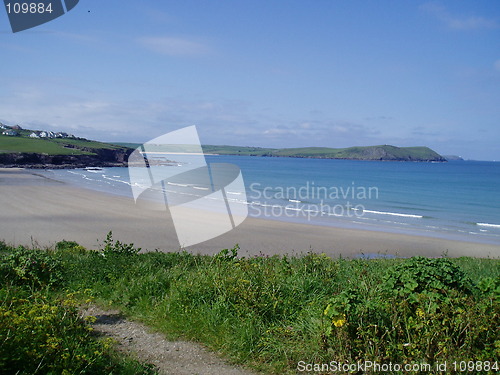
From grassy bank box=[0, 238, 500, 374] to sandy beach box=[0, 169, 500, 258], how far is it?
26.2 ft

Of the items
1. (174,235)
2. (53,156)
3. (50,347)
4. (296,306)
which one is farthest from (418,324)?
(53,156)

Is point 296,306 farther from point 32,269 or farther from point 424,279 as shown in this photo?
point 32,269

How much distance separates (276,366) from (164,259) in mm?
4711

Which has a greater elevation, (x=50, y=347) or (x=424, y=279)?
(x=424, y=279)

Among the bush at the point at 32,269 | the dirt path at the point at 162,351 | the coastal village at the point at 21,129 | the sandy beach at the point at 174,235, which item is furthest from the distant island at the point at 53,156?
the dirt path at the point at 162,351

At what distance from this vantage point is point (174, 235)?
20297 millimetres

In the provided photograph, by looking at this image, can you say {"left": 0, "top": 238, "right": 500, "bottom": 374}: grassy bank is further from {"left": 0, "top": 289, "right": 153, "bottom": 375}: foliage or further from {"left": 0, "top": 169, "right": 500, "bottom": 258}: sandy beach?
{"left": 0, "top": 169, "right": 500, "bottom": 258}: sandy beach

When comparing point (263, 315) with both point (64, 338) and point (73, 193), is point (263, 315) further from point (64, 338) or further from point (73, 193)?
point (73, 193)

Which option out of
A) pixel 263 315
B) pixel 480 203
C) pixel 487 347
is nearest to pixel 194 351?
pixel 263 315

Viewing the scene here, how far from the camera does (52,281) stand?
7535 millimetres

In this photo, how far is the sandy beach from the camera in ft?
57.8

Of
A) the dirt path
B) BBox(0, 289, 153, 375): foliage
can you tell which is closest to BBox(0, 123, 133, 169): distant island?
the dirt path

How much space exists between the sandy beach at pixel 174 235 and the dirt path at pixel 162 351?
936 cm

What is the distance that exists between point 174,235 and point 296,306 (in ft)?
48.2
